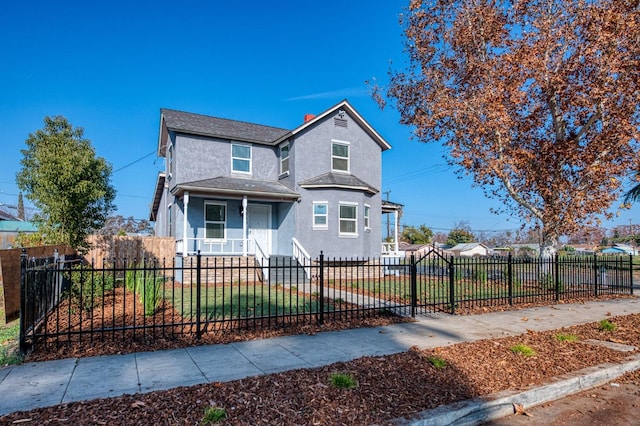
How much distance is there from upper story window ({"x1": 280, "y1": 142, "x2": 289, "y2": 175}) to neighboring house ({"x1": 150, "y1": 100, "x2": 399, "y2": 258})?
0.16ft

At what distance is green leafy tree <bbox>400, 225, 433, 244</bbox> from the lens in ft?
194

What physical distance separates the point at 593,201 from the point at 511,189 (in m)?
2.61

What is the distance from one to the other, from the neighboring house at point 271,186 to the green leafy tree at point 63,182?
3.89 metres

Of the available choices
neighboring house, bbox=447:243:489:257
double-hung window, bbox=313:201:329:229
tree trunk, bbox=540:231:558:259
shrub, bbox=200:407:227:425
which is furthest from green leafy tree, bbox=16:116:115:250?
neighboring house, bbox=447:243:489:257

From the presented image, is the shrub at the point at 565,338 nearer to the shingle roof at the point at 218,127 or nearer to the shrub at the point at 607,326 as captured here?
the shrub at the point at 607,326

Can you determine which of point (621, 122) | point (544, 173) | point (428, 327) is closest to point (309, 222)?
point (544, 173)

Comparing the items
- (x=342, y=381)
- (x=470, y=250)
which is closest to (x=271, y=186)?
(x=342, y=381)

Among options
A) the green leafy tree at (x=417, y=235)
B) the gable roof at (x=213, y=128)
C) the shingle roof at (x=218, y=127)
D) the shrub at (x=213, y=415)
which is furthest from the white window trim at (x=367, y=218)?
the green leafy tree at (x=417, y=235)

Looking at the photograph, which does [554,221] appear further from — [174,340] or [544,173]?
[174,340]

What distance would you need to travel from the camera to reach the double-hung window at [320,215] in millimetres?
18641

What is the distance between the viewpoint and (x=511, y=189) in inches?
595

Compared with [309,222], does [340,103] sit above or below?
above

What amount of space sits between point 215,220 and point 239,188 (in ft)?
7.39

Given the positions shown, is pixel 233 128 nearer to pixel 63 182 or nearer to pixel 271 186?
pixel 271 186
